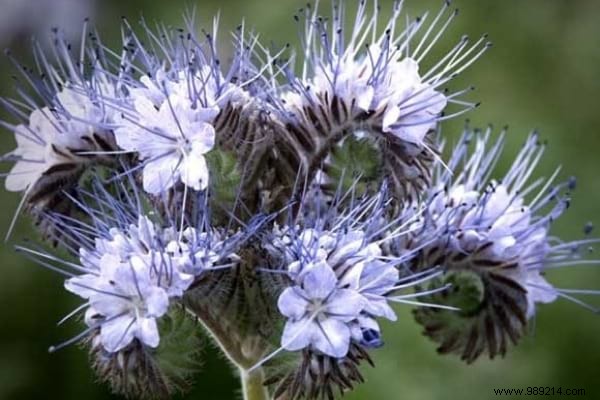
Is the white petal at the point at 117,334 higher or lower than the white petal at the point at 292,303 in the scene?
lower

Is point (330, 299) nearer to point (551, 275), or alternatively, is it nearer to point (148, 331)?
point (148, 331)

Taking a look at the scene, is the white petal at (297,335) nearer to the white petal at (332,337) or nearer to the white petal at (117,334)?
the white petal at (332,337)

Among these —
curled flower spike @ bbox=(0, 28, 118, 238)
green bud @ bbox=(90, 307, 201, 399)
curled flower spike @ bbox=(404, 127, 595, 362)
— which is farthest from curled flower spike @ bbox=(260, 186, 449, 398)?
curled flower spike @ bbox=(0, 28, 118, 238)

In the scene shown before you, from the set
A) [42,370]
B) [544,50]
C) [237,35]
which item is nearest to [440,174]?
[237,35]

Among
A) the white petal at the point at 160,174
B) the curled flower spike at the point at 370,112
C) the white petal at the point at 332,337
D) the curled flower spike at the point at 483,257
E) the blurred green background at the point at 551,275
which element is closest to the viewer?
the white petal at the point at 332,337

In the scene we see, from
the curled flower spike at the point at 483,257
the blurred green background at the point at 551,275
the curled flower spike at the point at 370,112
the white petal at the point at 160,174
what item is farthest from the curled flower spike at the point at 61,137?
the blurred green background at the point at 551,275

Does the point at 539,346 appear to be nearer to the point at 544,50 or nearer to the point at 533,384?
the point at 533,384

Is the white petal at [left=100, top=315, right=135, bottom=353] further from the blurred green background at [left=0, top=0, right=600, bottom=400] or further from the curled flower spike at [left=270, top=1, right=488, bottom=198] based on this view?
the blurred green background at [left=0, top=0, right=600, bottom=400]
